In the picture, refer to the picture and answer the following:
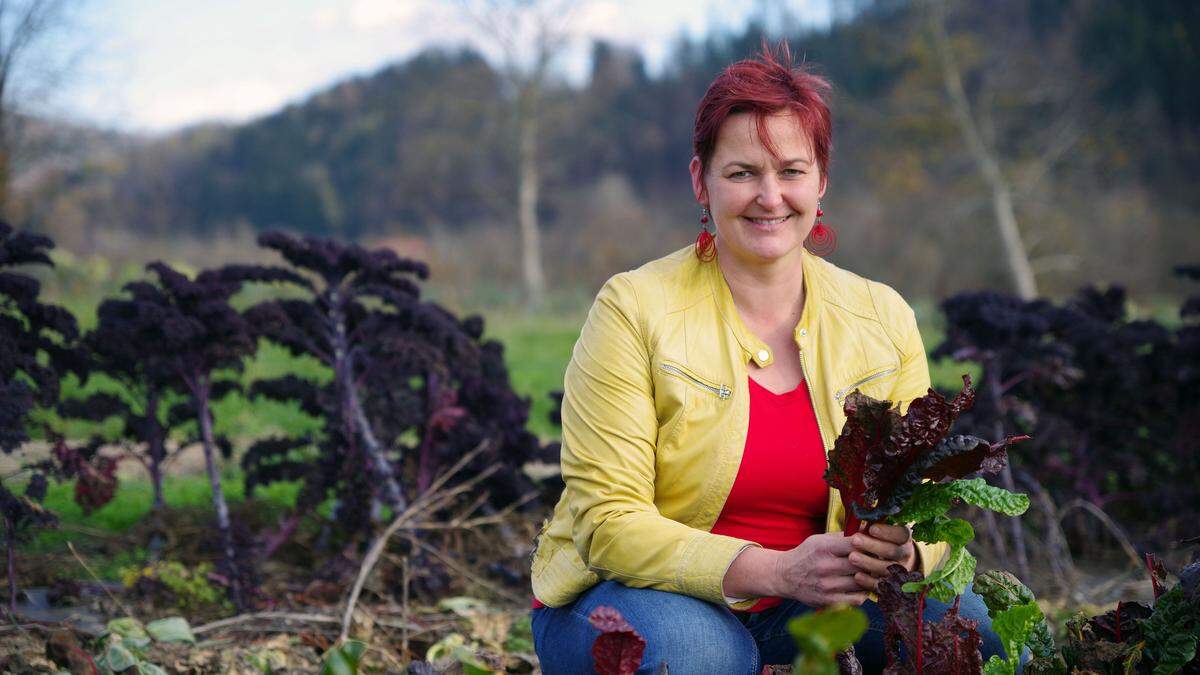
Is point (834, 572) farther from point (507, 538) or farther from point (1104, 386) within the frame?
point (1104, 386)

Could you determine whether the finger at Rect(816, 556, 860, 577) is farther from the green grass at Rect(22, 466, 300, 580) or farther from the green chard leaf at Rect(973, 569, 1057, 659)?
the green grass at Rect(22, 466, 300, 580)

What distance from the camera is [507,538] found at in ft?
13.6

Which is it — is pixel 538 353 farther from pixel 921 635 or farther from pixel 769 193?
pixel 921 635

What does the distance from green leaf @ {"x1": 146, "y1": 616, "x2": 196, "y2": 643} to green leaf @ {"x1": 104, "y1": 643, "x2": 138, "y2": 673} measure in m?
0.35

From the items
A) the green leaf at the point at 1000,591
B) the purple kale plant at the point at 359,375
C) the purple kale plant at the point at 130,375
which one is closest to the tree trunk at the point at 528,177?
the purple kale plant at the point at 359,375

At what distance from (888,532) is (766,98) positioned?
97 cm

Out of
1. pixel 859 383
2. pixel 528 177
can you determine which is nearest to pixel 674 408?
pixel 859 383

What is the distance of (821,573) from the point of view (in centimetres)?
182

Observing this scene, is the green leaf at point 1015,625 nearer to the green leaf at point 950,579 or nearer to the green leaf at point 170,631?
the green leaf at point 950,579

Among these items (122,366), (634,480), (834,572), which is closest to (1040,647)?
(834,572)

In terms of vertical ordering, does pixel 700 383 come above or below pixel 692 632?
above

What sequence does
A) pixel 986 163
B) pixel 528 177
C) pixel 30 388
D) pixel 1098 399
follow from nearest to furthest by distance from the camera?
pixel 30 388, pixel 1098 399, pixel 986 163, pixel 528 177

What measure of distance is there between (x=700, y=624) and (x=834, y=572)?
1.03ft

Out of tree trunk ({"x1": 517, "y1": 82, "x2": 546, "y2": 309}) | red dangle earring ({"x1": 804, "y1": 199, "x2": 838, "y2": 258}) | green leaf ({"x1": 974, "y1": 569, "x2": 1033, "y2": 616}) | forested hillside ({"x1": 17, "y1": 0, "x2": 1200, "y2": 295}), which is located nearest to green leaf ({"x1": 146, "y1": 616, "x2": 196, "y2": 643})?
red dangle earring ({"x1": 804, "y1": 199, "x2": 838, "y2": 258})
